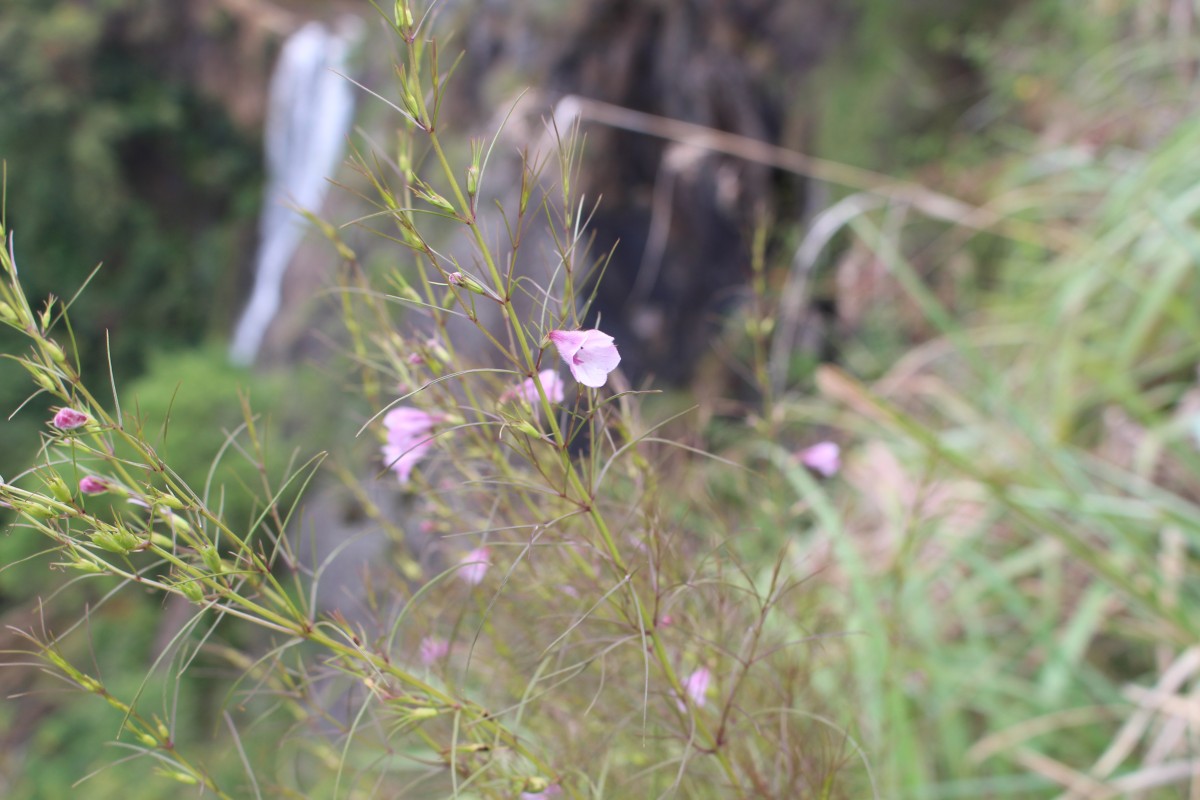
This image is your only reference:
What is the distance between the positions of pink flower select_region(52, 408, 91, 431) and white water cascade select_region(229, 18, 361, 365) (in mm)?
5202

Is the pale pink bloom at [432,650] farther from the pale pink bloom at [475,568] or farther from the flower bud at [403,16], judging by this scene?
the flower bud at [403,16]

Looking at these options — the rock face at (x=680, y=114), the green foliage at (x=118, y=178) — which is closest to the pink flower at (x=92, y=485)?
the rock face at (x=680, y=114)

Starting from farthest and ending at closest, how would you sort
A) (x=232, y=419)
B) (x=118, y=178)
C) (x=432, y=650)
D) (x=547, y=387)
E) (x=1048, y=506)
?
(x=118, y=178) → (x=232, y=419) → (x=1048, y=506) → (x=432, y=650) → (x=547, y=387)

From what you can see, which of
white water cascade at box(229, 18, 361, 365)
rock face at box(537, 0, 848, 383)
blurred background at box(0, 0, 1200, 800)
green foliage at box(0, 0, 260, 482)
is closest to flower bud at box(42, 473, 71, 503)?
blurred background at box(0, 0, 1200, 800)

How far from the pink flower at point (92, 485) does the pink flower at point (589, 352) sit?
0.71ft

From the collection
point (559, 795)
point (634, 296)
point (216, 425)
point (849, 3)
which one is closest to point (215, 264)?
point (216, 425)

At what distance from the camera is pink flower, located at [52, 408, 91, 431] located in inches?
14.4

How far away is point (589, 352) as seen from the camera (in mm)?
371

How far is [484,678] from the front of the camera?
0.77m

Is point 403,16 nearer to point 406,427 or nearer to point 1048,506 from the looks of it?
point 406,427

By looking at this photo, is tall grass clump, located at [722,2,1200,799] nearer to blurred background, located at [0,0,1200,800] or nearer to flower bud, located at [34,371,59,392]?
blurred background, located at [0,0,1200,800]

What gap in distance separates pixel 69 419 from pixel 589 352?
0.74ft

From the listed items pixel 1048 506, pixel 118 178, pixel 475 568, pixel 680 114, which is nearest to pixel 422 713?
pixel 475 568

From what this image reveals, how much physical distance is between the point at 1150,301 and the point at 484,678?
1.26m
